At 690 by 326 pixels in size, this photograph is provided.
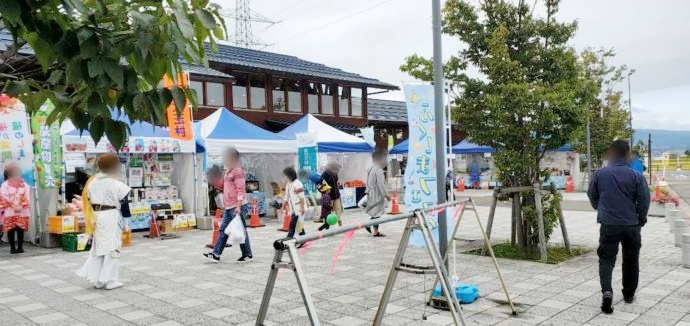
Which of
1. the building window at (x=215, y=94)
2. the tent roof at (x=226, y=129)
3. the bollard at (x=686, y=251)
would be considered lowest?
the bollard at (x=686, y=251)

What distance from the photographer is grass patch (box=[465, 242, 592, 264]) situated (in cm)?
793

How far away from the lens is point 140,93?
2.08 meters

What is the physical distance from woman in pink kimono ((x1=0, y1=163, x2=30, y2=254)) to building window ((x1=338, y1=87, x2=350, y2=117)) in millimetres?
16502

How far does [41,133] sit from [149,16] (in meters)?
9.43

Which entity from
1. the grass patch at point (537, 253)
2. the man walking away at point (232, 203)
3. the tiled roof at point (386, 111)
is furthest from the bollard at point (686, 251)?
the tiled roof at point (386, 111)

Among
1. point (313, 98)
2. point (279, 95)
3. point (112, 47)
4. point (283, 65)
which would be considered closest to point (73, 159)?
point (112, 47)

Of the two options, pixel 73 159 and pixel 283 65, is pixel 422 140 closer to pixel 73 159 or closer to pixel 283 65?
pixel 73 159

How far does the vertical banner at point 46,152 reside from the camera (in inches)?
386

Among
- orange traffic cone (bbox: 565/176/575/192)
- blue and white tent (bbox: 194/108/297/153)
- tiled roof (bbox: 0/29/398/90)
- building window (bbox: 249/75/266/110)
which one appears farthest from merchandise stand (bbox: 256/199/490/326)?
orange traffic cone (bbox: 565/176/575/192)

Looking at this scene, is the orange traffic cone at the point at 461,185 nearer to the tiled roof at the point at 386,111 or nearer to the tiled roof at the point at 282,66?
the tiled roof at the point at 386,111

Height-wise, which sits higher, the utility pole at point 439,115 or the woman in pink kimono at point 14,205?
the utility pole at point 439,115

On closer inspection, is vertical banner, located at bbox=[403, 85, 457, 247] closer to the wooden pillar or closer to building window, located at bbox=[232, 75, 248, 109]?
the wooden pillar

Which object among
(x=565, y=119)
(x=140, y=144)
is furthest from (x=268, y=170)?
(x=565, y=119)

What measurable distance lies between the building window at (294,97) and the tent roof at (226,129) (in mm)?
8735
